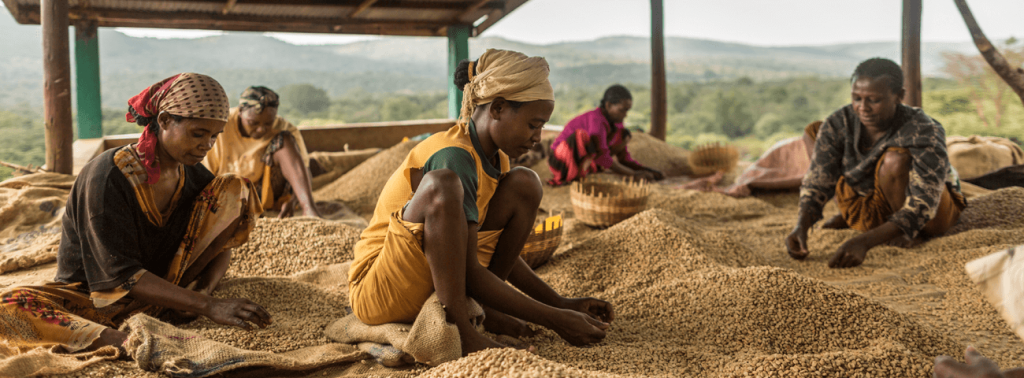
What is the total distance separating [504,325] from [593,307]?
26 cm

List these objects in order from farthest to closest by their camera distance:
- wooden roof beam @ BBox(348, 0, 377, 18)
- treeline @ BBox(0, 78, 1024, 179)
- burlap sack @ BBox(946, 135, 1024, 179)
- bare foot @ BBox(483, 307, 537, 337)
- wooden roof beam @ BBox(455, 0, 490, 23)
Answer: treeline @ BBox(0, 78, 1024, 179) < wooden roof beam @ BBox(455, 0, 490, 23) < wooden roof beam @ BBox(348, 0, 377, 18) < burlap sack @ BBox(946, 135, 1024, 179) < bare foot @ BBox(483, 307, 537, 337)

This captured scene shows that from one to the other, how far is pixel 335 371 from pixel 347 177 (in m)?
3.24

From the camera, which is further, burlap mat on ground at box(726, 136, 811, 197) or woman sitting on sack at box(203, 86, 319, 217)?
burlap mat on ground at box(726, 136, 811, 197)

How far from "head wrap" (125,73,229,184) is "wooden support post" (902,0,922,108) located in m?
4.72

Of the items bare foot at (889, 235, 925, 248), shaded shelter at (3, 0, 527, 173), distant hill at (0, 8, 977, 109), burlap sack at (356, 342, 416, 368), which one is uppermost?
distant hill at (0, 8, 977, 109)

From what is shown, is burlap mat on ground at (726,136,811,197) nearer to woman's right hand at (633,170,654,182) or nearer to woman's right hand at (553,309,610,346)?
woman's right hand at (633,170,654,182)

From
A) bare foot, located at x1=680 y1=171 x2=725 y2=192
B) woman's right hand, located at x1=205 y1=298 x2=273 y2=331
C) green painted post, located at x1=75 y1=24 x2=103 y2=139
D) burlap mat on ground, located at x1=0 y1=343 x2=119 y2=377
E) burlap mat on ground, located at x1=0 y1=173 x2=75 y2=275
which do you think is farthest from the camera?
green painted post, located at x1=75 y1=24 x2=103 y2=139

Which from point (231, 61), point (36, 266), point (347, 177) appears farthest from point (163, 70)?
point (36, 266)

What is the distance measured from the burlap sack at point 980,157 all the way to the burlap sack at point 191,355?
4336mm

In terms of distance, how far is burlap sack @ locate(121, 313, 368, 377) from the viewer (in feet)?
4.29

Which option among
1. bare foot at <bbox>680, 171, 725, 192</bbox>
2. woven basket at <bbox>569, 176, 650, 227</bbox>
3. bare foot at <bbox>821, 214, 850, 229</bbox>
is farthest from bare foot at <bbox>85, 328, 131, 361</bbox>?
bare foot at <bbox>680, 171, 725, 192</bbox>

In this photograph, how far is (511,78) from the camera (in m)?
1.44

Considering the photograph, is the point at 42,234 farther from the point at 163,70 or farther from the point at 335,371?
the point at 163,70

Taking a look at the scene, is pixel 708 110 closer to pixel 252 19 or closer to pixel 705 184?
pixel 705 184
